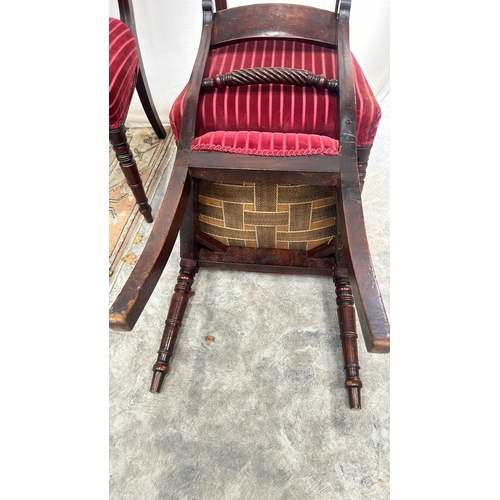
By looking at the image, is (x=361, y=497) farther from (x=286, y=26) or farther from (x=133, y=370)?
(x=286, y=26)

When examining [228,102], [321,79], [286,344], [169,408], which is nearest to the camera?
[321,79]

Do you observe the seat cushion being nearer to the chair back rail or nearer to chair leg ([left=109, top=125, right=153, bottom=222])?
the chair back rail

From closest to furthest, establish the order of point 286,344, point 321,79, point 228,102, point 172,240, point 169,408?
point 172,240
point 321,79
point 228,102
point 169,408
point 286,344

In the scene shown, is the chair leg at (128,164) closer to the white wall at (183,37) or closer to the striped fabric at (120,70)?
the striped fabric at (120,70)

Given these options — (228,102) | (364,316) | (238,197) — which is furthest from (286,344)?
(228,102)

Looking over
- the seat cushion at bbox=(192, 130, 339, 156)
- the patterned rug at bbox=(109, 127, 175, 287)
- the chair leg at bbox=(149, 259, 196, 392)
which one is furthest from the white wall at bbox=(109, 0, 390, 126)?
the chair leg at bbox=(149, 259, 196, 392)

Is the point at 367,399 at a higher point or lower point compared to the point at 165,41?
lower

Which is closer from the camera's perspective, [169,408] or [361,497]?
[361,497]

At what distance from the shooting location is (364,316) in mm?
Answer: 662

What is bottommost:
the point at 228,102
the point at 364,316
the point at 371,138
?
the point at 364,316

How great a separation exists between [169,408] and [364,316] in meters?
0.81

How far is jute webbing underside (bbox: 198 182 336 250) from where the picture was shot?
104 centimetres

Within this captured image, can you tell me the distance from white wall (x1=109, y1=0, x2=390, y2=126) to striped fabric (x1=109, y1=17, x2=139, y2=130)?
49 cm

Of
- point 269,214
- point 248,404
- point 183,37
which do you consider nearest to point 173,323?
point 248,404
